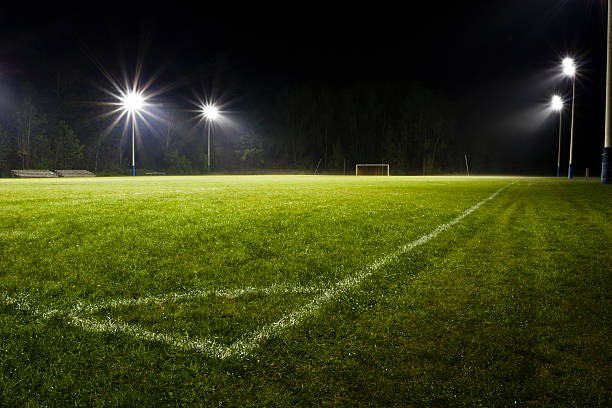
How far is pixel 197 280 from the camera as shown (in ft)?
12.1

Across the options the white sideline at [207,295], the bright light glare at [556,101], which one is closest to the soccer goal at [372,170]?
the bright light glare at [556,101]

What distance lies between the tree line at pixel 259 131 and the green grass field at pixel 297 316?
1758 inches

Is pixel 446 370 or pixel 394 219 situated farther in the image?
pixel 394 219

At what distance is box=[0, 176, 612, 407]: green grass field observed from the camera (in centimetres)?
200

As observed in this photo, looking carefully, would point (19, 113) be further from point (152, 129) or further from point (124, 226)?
point (124, 226)

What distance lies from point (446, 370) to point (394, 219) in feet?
16.3

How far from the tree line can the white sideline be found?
4571 cm

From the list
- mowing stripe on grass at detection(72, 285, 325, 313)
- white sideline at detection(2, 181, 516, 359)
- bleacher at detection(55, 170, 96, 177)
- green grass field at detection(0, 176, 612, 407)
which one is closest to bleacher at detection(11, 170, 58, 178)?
bleacher at detection(55, 170, 96, 177)

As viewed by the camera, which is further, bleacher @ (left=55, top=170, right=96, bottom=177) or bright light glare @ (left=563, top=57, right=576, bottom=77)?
bleacher @ (left=55, top=170, right=96, bottom=177)

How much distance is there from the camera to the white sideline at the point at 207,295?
2.40 metres

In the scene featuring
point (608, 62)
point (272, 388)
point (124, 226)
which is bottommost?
point (272, 388)

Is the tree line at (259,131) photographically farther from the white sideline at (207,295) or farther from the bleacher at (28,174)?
the white sideline at (207,295)

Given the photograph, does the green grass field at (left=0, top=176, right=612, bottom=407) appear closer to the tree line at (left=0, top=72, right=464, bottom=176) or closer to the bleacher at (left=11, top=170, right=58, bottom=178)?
the bleacher at (left=11, top=170, right=58, bottom=178)

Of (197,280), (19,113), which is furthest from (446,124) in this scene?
(197,280)
